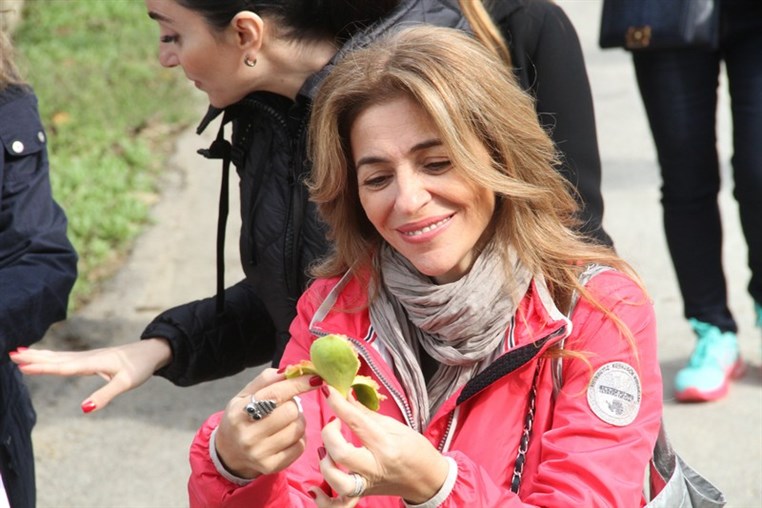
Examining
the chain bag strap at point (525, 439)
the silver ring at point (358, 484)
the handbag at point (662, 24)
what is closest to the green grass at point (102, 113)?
the handbag at point (662, 24)

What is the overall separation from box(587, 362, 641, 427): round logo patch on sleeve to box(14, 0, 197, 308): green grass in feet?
12.1

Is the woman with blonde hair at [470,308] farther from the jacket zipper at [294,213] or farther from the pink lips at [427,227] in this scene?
the jacket zipper at [294,213]

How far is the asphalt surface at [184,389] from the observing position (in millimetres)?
4102

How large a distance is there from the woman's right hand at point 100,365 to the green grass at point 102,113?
286 cm

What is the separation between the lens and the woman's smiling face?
223 cm

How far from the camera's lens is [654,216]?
5.95 metres

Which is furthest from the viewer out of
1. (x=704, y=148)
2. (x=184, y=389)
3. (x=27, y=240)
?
(x=184, y=389)

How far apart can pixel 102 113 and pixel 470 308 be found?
556cm

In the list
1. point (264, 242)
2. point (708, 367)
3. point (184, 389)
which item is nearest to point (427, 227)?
point (264, 242)

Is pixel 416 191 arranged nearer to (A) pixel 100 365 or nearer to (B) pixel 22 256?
(A) pixel 100 365

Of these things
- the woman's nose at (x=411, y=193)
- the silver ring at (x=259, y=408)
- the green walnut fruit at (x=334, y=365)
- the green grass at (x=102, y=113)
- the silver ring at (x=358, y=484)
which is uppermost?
the woman's nose at (x=411, y=193)

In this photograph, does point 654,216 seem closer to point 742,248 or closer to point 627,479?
point 742,248

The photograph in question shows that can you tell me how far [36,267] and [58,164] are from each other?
4.04m

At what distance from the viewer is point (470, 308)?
7.38 ft
